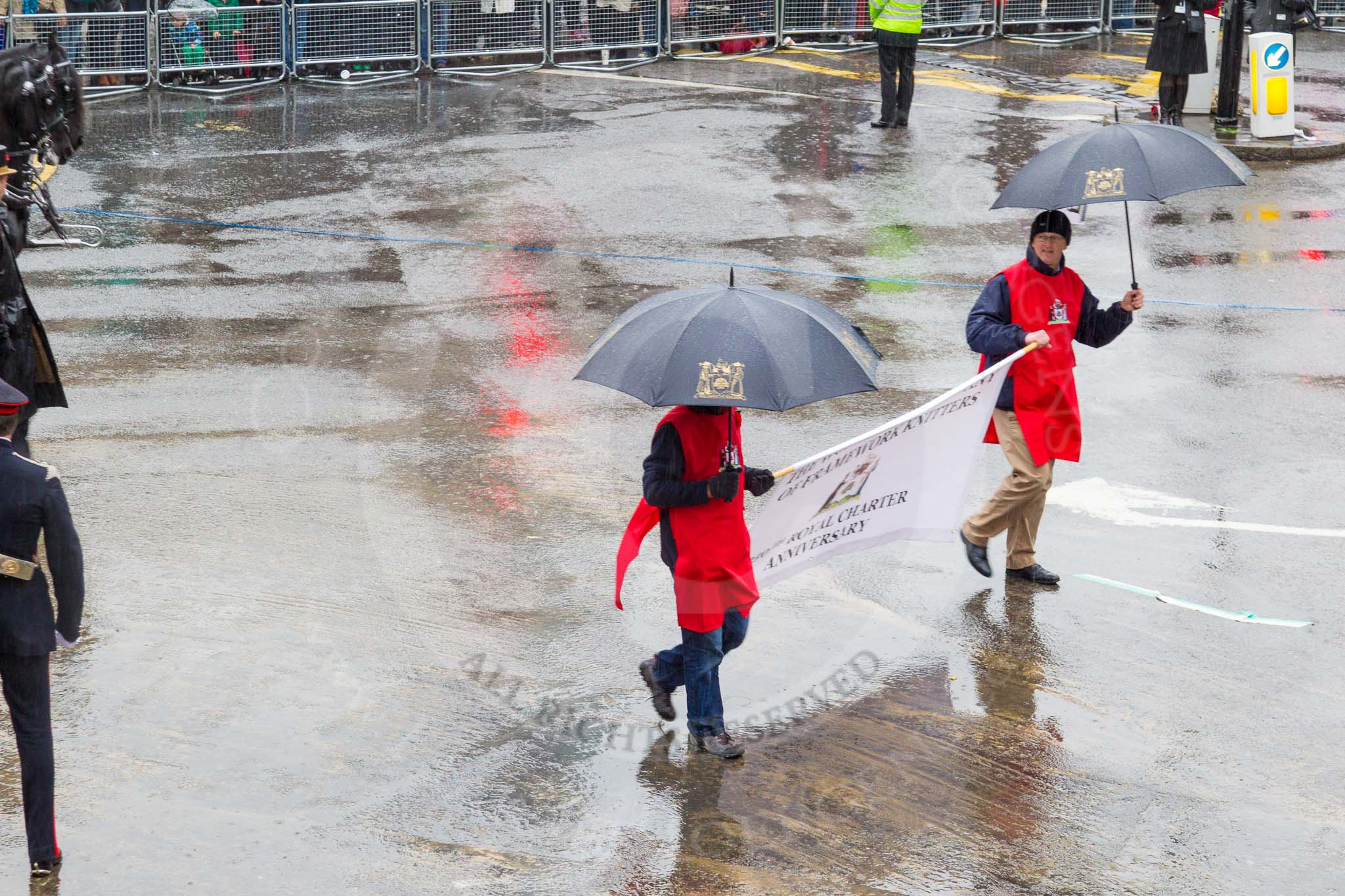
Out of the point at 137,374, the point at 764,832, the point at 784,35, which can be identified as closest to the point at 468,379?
the point at 137,374

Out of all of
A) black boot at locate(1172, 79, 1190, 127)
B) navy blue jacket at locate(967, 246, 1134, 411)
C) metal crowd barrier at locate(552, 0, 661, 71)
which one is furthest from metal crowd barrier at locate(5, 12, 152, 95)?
navy blue jacket at locate(967, 246, 1134, 411)

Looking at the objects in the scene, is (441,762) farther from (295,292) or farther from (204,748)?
(295,292)

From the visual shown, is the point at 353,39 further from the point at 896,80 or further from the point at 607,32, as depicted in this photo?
the point at 896,80

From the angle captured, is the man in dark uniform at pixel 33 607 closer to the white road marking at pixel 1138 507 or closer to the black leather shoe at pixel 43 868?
the black leather shoe at pixel 43 868

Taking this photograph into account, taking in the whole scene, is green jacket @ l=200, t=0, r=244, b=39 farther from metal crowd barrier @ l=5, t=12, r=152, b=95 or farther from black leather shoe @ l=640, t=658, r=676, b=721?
black leather shoe @ l=640, t=658, r=676, b=721

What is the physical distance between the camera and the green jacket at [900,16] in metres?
17.8

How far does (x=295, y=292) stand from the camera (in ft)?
41.2

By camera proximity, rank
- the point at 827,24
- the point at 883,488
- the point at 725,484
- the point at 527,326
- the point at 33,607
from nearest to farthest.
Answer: the point at 33,607, the point at 725,484, the point at 883,488, the point at 527,326, the point at 827,24

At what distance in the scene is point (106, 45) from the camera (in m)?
19.7

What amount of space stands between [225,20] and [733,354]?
16.6 metres

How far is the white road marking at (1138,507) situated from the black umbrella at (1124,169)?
152 centimetres

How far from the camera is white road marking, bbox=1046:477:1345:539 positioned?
28.0ft

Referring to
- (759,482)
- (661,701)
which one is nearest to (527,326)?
(661,701)

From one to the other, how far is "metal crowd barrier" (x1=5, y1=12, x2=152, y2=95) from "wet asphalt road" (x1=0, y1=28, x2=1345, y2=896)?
4.91m
